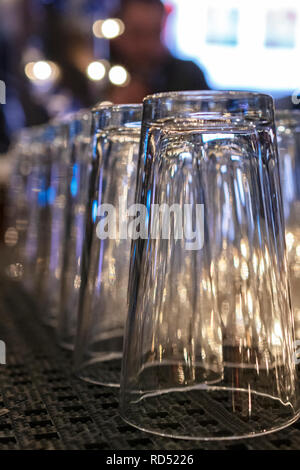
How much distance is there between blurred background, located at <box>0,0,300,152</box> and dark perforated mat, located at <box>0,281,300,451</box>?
0.43 metres

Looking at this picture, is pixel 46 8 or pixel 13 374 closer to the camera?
pixel 13 374

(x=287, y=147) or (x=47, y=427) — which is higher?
(x=287, y=147)

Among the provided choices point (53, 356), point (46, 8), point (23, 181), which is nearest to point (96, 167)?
point (53, 356)

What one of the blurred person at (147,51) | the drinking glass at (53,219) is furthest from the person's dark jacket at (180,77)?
the drinking glass at (53,219)

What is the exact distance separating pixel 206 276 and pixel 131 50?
4.70ft

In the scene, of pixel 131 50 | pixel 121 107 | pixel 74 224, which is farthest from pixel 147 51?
pixel 121 107

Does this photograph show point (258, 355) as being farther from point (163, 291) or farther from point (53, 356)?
point (53, 356)

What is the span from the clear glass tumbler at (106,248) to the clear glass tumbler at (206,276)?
109 mm

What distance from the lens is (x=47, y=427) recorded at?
1.11 feet

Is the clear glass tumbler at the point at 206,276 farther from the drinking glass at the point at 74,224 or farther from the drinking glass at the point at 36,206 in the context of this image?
the drinking glass at the point at 36,206

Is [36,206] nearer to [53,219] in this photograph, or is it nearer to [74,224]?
[53,219]

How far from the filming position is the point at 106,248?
19.6 inches

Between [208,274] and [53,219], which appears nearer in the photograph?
[208,274]

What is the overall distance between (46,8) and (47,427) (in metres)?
2.33
